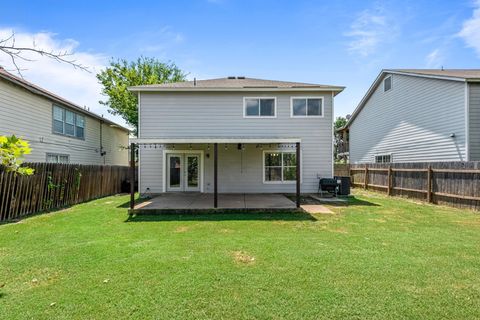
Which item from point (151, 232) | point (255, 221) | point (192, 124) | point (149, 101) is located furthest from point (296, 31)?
point (151, 232)

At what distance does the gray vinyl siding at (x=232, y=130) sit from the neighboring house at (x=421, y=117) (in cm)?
478

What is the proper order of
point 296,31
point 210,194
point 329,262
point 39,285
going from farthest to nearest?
point 210,194 < point 296,31 < point 329,262 < point 39,285

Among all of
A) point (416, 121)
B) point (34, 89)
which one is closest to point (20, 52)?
point (34, 89)

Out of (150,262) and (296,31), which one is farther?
(296,31)

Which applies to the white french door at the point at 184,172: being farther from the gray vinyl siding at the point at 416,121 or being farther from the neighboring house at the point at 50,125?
the gray vinyl siding at the point at 416,121

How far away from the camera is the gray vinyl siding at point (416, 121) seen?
37.8 ft

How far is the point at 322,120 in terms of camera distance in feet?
41.5

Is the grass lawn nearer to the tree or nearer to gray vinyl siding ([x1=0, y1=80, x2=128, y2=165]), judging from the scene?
gray vinyl siding ([x1=0, y1=80, x2=128, y2=165])

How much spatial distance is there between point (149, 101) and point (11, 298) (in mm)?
10503

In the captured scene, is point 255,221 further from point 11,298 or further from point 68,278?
point 11,298

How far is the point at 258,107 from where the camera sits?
12.8 m

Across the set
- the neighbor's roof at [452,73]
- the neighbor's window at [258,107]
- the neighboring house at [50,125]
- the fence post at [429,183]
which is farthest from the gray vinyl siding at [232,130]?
the neighbor's roof at [452,73]

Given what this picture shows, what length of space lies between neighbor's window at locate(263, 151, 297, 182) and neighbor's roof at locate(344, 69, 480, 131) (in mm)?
7282

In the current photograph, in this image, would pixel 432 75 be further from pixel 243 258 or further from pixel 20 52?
pixel 20 52
